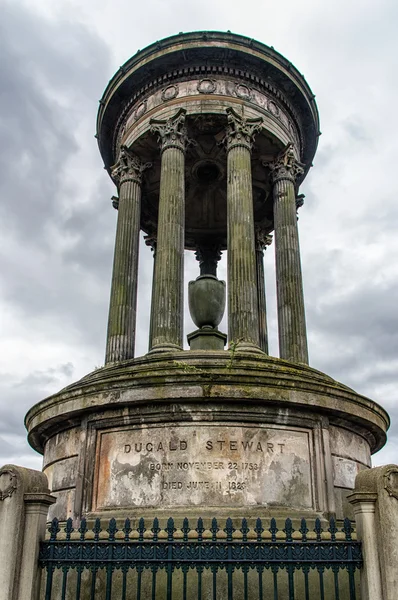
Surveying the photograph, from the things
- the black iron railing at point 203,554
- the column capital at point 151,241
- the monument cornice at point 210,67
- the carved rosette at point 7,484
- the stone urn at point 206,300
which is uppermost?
the monument cornice at point 210,67

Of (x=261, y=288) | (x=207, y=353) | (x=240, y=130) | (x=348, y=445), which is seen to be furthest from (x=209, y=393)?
(x=261, y=288)

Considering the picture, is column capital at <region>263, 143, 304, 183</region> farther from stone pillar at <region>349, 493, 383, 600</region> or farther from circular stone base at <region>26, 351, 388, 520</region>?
stone pillar at <region>349, 493, 383, 600</region>

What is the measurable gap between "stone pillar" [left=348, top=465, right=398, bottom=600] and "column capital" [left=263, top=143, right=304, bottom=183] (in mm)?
18278

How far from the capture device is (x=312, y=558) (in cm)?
655

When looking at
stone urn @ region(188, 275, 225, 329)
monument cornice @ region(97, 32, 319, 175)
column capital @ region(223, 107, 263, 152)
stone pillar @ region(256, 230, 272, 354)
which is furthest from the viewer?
stone pillar @ region(256, 230, 272, 354)

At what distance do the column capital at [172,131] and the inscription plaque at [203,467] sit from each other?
1430 centimetres

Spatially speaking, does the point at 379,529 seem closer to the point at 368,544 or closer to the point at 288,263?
the point at 368,544

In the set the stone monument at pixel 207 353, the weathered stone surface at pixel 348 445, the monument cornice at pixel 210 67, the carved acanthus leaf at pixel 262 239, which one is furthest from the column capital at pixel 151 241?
the weathered stone surface at pixel 348 445

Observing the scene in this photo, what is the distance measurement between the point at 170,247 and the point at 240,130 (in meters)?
5.71

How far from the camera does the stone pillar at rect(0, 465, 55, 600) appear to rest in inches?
255

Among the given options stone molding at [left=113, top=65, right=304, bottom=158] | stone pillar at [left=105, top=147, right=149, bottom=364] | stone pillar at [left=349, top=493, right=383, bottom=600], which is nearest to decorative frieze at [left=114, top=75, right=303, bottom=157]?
stone molding at [left=113, top=65, right=304, bottom=158]

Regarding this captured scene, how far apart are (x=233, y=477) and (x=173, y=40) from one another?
19.2m

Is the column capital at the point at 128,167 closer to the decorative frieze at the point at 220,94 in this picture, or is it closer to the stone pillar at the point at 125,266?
the stone pillar at the point at 125,266

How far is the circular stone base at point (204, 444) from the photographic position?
372 inches
